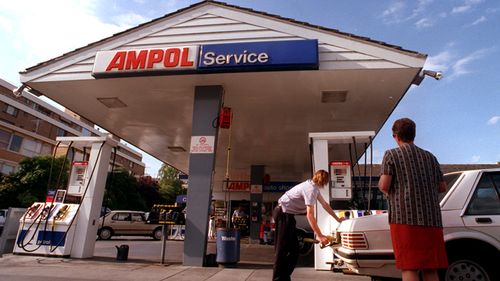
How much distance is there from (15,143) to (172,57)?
39.0 metres

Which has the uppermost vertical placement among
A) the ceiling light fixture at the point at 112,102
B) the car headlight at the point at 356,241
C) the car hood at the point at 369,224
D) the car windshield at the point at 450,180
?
the ceiling light fixture at the point at 112,102

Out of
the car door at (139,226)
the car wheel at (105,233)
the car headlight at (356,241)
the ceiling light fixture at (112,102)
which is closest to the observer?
the car headlight at (356,241)

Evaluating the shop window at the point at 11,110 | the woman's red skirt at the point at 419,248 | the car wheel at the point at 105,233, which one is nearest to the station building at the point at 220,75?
the woman's red skirt at the point at 419,248

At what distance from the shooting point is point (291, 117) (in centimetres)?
1083

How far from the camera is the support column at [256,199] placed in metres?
17.2

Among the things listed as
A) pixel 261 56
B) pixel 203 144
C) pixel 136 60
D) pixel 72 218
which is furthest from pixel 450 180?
pixel 72 218

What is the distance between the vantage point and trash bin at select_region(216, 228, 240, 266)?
23.3 ft

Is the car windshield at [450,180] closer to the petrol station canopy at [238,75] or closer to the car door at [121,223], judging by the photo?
the petrol station canopy at [238,75]

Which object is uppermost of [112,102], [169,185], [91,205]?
[169,185]

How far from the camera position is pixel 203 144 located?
7840mm

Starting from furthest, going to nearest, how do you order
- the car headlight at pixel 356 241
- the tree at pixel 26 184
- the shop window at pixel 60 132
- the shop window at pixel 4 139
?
the shop window at pixel 60 132 → the shop window at pixel 4 139 → the tree at pixel 26 184 → the car headlight at pixel 356 241

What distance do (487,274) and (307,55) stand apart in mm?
4895

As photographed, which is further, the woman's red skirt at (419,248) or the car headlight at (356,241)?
the car headlight at (356,241)

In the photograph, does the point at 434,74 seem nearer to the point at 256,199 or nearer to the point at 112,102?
the point at 112,102
